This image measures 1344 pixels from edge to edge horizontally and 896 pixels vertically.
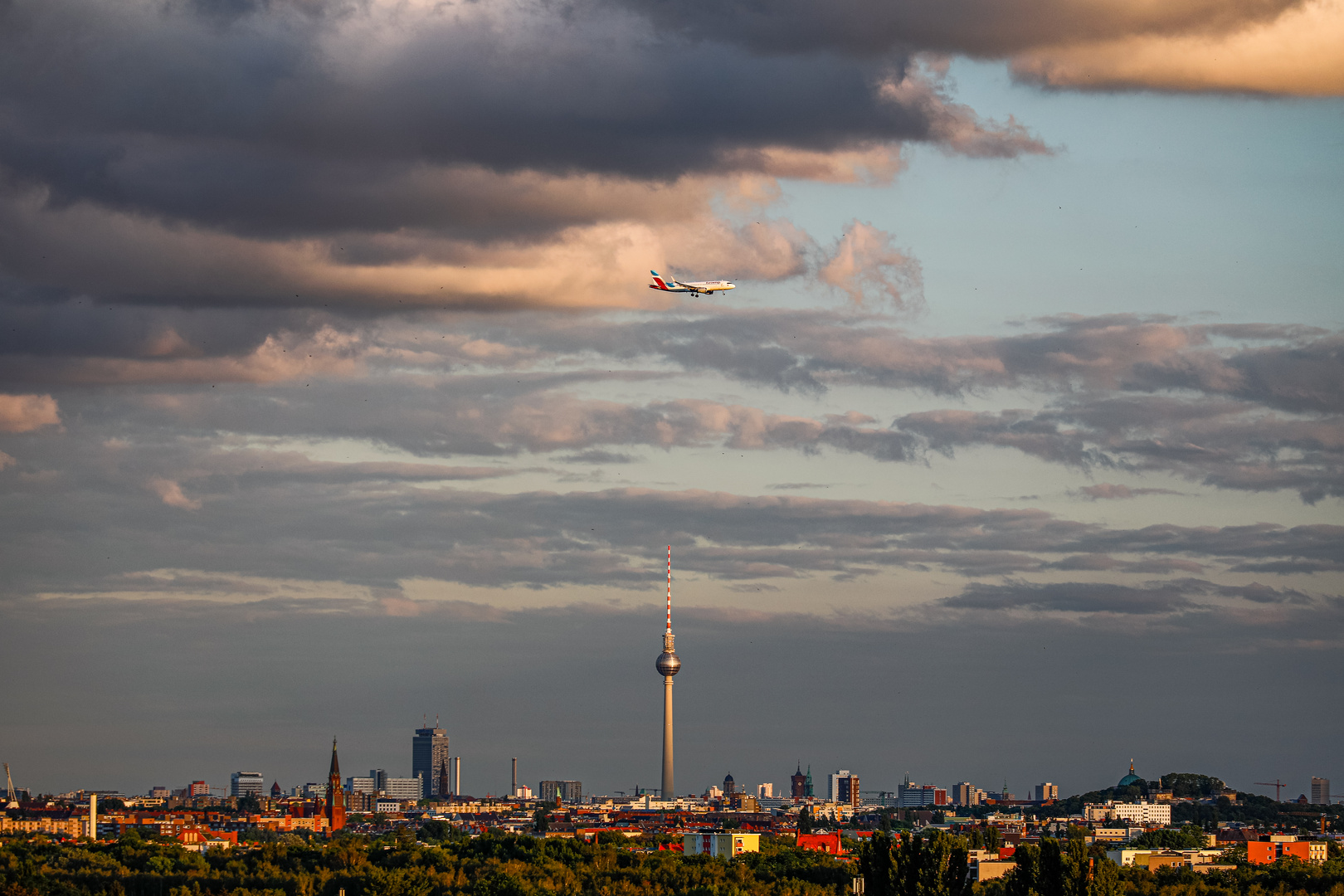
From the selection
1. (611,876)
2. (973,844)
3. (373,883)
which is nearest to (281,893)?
(373,883)

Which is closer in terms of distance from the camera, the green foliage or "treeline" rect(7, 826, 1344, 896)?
the green foliage

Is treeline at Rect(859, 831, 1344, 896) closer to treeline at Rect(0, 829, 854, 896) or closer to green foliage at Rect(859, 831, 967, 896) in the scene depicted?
green foliage at Rect(859, 831, 967, 896)

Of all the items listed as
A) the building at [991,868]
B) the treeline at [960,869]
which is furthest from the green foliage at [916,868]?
the building at [991,868]

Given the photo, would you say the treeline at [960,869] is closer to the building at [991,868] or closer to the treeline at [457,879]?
the building at [991,868]

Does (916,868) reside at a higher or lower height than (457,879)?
higher

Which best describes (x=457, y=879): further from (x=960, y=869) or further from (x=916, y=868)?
(x=960, y=869)

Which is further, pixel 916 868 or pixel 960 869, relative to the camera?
pixel 960 869

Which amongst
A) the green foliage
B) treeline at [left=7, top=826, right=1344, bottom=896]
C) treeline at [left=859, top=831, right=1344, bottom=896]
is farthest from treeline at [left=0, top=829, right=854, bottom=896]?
treeline at [left=859, top=831, right=1344, bottom=896]

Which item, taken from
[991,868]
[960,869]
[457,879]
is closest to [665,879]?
[457,879]

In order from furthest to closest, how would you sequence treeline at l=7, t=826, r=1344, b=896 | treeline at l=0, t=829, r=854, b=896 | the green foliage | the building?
1. the building
2. treeline at l=0, t=829, r=854, b=896
3. treeline at l=7, t=826, r=1344, b=896
4. the green foliage

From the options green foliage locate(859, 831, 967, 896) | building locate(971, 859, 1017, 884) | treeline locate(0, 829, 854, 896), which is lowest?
treeline locate(0, 829, 854, 896)

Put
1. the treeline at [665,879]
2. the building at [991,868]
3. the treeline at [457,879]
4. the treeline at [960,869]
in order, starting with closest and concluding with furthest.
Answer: the treeline at [960,869] < the treeline at [665,879] < the treeline at [457,879] < the building at [991,868]
